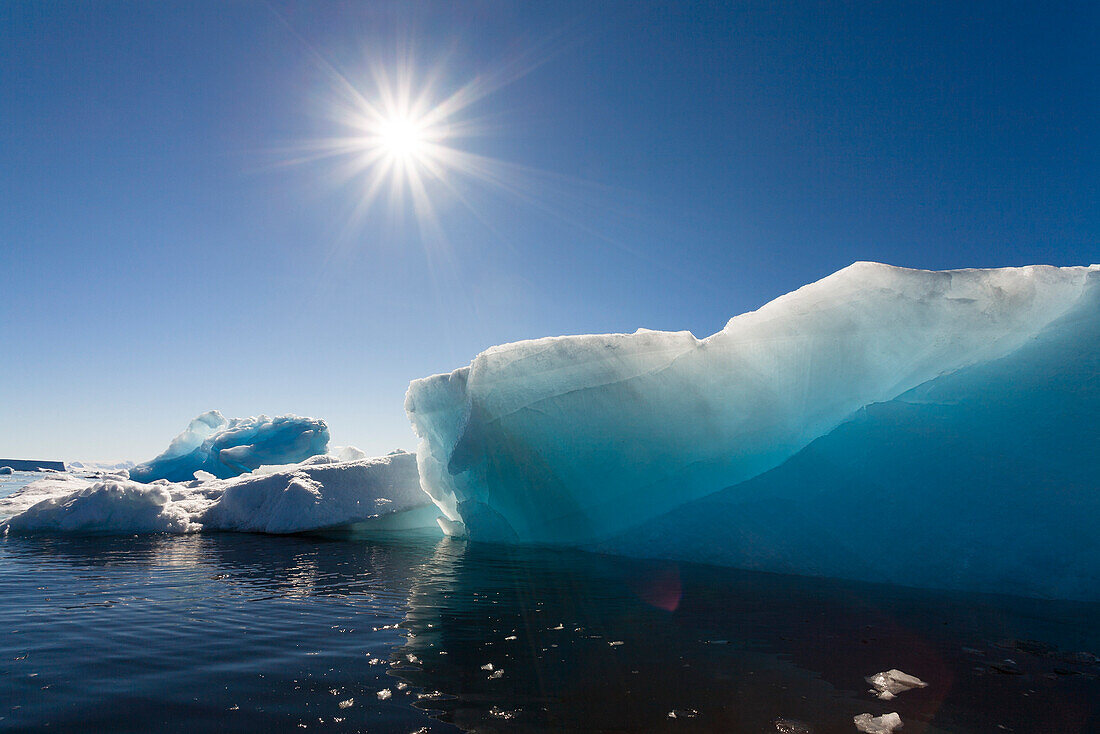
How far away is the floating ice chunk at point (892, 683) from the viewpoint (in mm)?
3588

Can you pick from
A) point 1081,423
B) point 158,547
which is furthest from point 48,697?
point 1081,423

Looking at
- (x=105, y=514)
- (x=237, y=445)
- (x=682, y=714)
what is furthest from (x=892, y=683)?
(x=237, y=445)

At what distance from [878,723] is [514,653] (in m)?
2.47

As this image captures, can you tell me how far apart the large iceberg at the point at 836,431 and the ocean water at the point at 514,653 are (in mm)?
953

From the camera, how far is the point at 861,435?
8680 mm

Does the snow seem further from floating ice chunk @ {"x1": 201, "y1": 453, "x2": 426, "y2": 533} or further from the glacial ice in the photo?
the glacial ice

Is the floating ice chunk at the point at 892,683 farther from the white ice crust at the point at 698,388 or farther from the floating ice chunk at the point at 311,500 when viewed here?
the floating ice chunk at the point at 311,500

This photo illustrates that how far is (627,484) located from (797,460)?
9.90 ft

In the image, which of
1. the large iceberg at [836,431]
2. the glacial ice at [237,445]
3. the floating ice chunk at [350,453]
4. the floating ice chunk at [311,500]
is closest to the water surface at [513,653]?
the large iceberg at [836,431]

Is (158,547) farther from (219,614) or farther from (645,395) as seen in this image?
(645,395)

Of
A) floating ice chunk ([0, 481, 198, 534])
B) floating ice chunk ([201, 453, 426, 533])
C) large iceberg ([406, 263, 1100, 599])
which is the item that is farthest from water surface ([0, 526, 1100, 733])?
floating ice chunk ([0, 481, 198, 534])

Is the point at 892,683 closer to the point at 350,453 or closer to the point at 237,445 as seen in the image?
the point at 350,453

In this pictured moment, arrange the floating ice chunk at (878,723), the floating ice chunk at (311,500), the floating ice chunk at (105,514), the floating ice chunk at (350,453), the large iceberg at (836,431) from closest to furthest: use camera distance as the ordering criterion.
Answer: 1. the floating ice chunk at (878,723)
2. the large iceberg at (836,431)
3. the floating ice chunk at (105,514)
4. the floating ice chunk at (311,500)
5. the floating ice chunk at (350,453)

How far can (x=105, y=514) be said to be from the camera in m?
12.3
